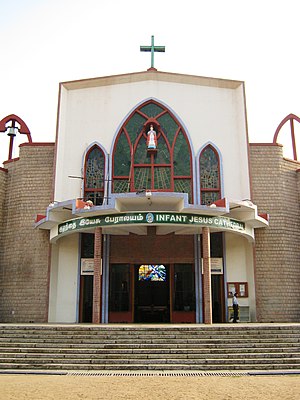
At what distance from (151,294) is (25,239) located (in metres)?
5.59

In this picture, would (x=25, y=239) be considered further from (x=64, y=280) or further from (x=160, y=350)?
(x=160, y=350)

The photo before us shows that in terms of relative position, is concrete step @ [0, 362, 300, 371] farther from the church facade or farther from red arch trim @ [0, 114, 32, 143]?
red arch trim @ [0, 114, 32, 143]

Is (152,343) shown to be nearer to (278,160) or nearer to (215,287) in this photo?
(215,287)

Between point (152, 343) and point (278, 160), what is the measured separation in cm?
1037

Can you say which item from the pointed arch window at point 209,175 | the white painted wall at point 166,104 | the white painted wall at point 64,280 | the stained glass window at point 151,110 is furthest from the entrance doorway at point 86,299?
the stained glass window at point 151,110

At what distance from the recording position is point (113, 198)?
46.2 ft

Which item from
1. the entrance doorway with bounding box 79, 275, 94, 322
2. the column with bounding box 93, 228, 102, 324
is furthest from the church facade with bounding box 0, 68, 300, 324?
the column with bounding box 93, 228, 102, 324

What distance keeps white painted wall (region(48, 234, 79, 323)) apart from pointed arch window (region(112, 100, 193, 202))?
2962 millimetres

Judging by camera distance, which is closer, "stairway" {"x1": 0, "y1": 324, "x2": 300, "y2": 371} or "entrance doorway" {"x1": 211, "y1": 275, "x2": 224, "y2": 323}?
"stairway" {"x1": 0, "y1": 324, "x2": 300, "y2": 371}

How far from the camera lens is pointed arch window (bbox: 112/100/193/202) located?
17594mm

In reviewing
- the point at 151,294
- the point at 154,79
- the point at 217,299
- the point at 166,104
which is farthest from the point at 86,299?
the point at 154,79

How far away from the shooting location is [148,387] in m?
7.75

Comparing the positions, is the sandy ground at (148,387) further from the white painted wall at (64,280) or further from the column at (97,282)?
the white painted wall at (64,280)

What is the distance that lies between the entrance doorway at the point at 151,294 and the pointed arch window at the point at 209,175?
130 inches
